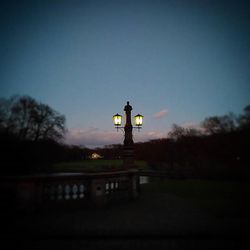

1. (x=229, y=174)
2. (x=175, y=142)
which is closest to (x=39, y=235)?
(x=229, y=174)

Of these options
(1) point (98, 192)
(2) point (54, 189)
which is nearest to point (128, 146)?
(1) point (98, 192)

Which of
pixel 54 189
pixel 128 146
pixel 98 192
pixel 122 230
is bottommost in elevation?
pixel 122 230

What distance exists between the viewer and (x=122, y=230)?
18.4ft

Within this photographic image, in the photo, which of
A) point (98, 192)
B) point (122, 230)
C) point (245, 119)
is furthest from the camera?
point (245, 119)

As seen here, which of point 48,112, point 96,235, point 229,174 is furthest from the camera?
point 48,112

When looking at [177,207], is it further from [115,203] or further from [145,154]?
[145,154]

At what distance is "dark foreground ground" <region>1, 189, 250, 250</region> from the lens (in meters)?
4.79

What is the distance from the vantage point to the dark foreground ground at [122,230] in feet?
15.7

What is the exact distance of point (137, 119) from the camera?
11.9 m

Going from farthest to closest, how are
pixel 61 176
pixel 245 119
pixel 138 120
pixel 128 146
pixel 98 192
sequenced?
pixel 245 119
pixel 138 120
pixel 128 146
pixel 98 192
pixel 61 176

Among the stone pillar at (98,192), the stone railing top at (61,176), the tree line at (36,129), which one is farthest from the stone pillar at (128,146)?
the tree line at (36,129)

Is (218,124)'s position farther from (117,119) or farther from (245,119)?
(117,119)

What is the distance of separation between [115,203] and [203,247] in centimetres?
488

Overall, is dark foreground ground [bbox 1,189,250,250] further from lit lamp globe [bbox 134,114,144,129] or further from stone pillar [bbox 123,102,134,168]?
lit lamp globe [bbox 134,114,144,129]
